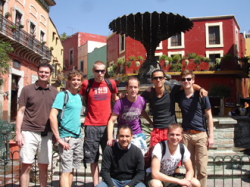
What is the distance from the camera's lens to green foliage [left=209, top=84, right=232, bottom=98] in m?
23.8

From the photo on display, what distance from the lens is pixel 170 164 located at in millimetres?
3307

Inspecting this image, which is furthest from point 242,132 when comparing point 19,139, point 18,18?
point 18,18

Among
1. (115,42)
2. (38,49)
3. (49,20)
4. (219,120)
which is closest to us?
(219,120)

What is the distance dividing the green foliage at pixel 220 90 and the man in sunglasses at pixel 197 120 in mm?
21543

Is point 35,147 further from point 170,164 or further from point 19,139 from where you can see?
point 170,164

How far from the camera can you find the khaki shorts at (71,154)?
3.47 meters

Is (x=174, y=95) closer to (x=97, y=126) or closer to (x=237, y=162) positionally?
(x=97, y=126)

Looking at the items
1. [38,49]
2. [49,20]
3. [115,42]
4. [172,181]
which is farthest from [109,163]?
[115,42]

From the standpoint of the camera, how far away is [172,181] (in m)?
3.20

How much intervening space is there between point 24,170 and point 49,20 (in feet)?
79.5

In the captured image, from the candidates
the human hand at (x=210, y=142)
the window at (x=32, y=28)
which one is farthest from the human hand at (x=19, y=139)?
the window at (x=32, y=28)

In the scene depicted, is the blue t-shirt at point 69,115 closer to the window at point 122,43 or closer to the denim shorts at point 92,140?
the denim shorts at point 92,140

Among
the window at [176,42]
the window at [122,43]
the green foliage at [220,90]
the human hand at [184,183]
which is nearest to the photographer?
the human hand at [184,183]

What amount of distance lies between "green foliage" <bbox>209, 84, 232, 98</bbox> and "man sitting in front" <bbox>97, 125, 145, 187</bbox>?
22276mm
